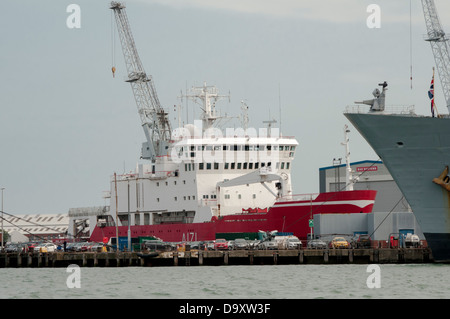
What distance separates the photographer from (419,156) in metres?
43.6

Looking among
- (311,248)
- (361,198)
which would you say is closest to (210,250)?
(311,248)

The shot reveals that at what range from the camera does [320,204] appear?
206ft

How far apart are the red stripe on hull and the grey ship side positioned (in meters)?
16.7

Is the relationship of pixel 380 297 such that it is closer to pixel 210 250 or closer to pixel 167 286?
pixel 167 286

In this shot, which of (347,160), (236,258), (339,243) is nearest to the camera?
(236,258)

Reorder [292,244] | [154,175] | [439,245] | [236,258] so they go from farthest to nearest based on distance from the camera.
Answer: [154,175], [292,244], [236,258], [439,245]

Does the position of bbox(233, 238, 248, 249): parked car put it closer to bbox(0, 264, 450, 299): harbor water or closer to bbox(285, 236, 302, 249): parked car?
bbox(285, 236, 302, 249): parked car

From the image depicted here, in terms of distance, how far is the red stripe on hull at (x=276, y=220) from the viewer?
61.9 metres

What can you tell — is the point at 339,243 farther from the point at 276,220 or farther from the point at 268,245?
the point at 276,220

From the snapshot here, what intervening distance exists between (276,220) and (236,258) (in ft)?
39.0

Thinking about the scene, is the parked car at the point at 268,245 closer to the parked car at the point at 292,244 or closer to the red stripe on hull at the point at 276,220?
the parked car at the point at 292,244

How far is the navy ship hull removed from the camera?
43000mm

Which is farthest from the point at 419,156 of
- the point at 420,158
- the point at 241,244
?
the point at 241,244
